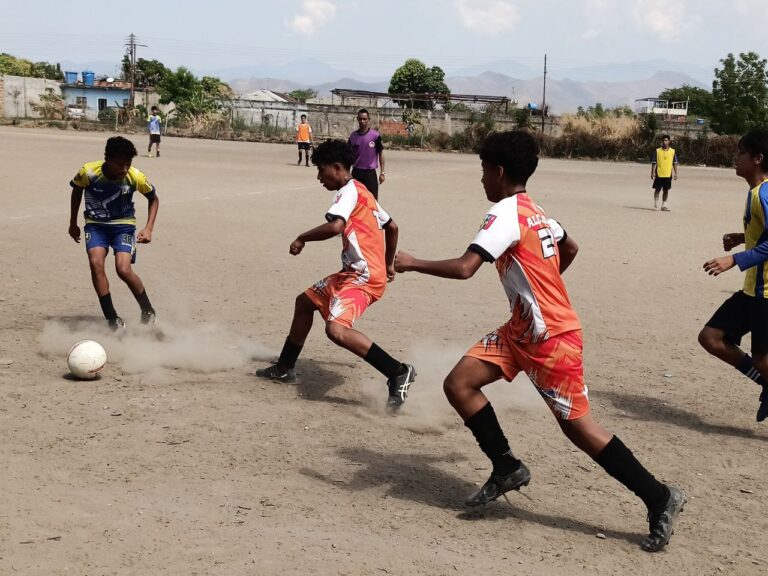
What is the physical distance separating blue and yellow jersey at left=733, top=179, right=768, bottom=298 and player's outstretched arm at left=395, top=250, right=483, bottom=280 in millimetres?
2213

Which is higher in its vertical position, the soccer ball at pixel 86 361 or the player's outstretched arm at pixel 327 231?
the player's outstretched arm at pixel 327 231

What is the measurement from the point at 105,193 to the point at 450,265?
442 centimetres

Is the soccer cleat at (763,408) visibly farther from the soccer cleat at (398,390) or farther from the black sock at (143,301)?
the black sock at (143,301)

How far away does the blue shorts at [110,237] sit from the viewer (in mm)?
7426

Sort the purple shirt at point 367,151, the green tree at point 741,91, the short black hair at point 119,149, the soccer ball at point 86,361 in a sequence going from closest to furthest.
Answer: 1. the soccer ball at point 86,361
2. the short black hair at point 119,149
3. the purple shirt at point 367,151
4. the green tree at point 741,91

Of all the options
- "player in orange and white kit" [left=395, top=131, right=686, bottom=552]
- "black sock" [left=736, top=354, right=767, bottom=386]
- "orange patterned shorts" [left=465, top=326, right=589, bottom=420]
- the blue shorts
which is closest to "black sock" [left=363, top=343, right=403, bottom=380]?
"player in orange and white kit" [left=395, top=131, right=686, bottom=552]

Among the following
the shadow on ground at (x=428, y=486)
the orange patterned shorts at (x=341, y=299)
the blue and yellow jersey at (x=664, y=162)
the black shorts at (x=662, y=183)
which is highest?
the blue and yellow jersey at (x=664, y=162)

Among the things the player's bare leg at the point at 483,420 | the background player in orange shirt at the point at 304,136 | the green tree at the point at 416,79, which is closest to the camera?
the player's bare leg at the point at 483,420

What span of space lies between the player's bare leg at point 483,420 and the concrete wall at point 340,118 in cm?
4397

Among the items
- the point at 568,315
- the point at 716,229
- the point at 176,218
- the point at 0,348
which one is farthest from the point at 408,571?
the point at 716,229

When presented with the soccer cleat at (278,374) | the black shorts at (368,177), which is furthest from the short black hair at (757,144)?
the black shorts at (368,177)

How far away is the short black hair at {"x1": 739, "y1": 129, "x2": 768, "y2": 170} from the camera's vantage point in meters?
5.55

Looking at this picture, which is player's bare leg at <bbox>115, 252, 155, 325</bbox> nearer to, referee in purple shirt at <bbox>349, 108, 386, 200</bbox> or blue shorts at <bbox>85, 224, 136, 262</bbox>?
blue shorts at <bbox>85, 224, 136, 262</bbox>

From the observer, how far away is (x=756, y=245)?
18.2 ft
